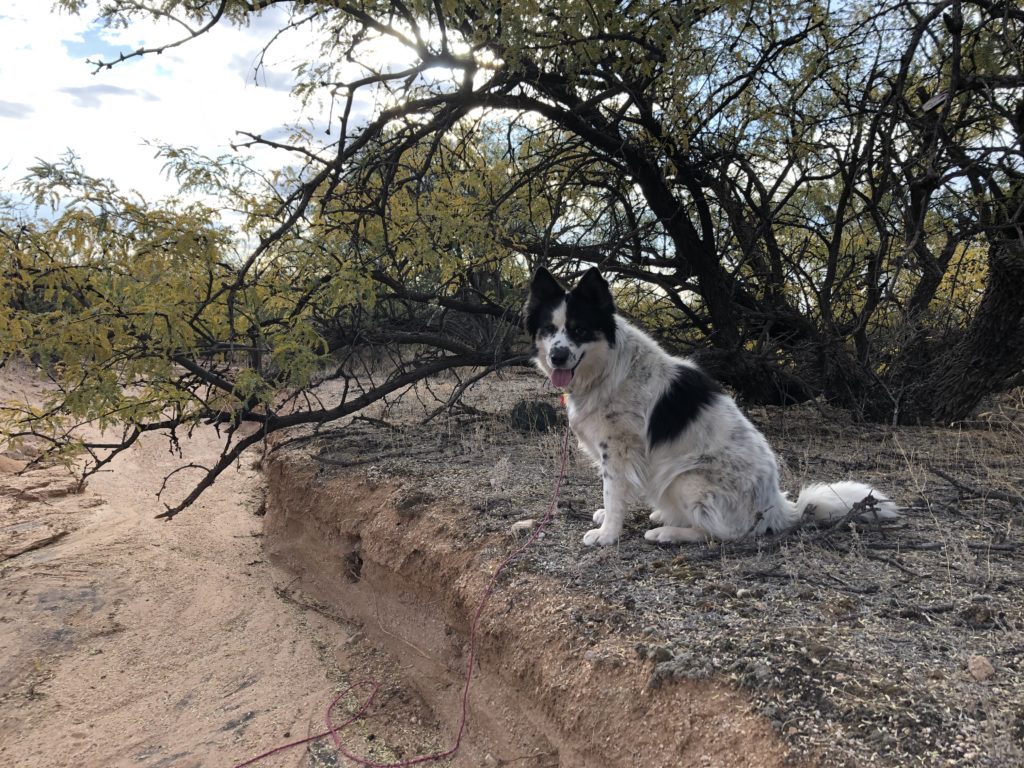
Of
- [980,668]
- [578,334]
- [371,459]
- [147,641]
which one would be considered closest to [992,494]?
[980,668]

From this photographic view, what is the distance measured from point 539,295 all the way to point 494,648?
2.57 metres

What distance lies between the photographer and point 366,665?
5621 millimetres

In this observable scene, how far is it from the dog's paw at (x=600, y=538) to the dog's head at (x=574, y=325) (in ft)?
3.66

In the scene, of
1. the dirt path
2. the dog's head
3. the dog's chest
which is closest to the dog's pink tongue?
the dog's head

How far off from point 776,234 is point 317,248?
6.24 m

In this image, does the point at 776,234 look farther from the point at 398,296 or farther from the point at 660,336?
the point at 398,296

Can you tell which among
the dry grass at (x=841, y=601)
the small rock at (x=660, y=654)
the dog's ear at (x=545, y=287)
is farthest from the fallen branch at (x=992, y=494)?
the dog's ear at (x=545, y=287)

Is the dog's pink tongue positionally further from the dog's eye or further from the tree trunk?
the tree trunk

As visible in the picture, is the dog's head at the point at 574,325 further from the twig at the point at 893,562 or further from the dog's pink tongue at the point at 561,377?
the twig at the point at 893,562

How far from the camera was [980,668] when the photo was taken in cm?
302

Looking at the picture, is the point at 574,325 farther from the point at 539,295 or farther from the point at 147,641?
the point at 147,641

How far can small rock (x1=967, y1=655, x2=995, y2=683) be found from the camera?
299 cm

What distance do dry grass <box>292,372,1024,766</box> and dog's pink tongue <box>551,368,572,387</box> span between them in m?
1.14

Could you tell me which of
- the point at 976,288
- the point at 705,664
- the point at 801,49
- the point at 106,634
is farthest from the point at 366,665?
the point at 976,288
